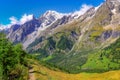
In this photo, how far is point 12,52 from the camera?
9612 centimetres

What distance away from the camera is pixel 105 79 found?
154m

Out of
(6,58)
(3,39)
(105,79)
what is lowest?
(105,79)

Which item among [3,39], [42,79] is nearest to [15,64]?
[3,39]

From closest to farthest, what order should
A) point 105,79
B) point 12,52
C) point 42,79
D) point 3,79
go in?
point 3,79 < point 12,52 < point 42,79 < point 105,79

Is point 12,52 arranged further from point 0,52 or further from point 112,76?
point 112,76

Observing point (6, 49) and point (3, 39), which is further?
point (3, 39)

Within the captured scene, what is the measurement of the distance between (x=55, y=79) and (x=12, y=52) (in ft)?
148

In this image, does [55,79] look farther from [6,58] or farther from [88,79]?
[6,58]

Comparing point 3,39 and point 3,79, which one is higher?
point 3,39

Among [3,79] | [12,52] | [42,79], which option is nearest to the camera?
[3,79]

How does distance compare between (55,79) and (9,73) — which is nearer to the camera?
(9,73)

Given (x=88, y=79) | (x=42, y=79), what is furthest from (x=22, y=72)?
(x=88, y=79)

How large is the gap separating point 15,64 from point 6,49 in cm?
570

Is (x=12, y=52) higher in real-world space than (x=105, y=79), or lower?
higher
